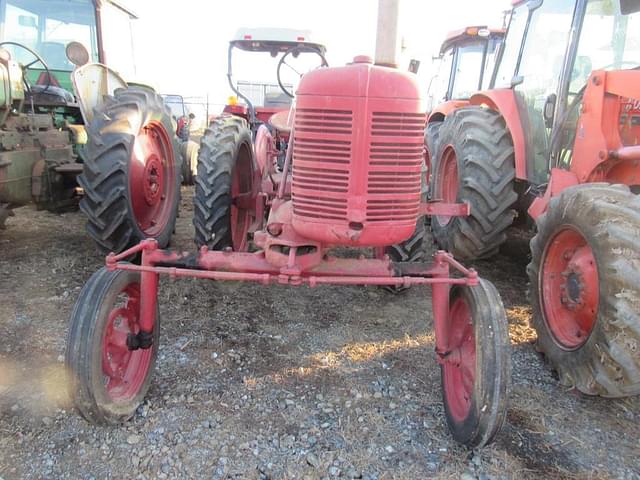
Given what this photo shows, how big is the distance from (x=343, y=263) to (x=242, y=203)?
69.8 inches

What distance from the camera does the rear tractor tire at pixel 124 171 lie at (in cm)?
359

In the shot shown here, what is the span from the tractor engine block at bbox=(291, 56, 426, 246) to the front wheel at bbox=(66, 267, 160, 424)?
3.18 feet

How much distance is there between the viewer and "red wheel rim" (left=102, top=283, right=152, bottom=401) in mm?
2502

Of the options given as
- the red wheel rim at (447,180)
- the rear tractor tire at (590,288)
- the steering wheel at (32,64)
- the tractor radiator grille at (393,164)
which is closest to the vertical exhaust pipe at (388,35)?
the tractor radiator grille at (393,164)

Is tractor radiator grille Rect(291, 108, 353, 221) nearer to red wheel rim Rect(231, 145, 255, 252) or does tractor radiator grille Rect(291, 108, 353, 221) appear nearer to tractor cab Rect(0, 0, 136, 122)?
red wheel rim Rect(231, 145, 255, 252)

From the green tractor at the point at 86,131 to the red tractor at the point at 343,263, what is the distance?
1187mm

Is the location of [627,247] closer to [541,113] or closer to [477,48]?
[541,113]

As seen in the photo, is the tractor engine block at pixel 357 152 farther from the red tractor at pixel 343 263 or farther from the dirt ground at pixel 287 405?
the dirt ground at pixel 287 405

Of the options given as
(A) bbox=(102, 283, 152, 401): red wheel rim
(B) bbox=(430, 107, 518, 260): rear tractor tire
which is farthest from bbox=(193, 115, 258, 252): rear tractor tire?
(B) bbox=(430, 107, 518, 260): rear tractor tire

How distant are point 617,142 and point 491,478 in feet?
7.19

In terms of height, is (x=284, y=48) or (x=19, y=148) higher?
(x=284, y=48)

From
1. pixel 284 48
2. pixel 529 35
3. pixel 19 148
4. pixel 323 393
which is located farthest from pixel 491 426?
pixel 284 48

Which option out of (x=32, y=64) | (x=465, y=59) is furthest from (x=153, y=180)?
(x=465, y=59)

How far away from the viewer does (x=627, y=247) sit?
245 centimetres
